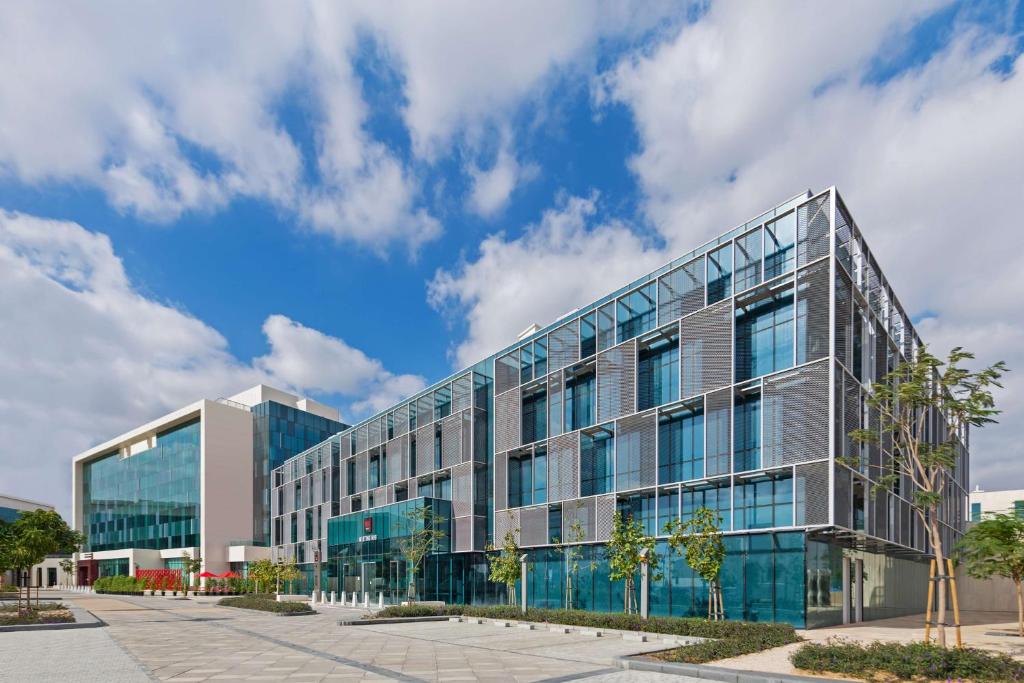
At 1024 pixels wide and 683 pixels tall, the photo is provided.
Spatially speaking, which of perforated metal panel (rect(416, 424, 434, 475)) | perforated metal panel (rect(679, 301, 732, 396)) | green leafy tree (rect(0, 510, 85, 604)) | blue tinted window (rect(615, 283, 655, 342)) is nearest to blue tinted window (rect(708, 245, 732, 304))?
perforated metal panel (rect(679, 301, 732, 396))

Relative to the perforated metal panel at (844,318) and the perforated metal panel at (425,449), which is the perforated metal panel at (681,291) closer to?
the perforated metal panel at (844,318)

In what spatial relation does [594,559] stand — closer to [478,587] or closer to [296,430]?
[478,587]

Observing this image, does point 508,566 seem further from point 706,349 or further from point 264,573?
point 264,573

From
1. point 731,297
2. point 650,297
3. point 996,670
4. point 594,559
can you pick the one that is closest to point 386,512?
point 594,559

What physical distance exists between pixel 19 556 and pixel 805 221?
126ft

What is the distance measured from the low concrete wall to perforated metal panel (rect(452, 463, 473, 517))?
31586 mm

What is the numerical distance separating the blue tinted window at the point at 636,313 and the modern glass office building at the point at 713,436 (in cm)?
10

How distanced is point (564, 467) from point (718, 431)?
1030cm

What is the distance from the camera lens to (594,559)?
35312mm

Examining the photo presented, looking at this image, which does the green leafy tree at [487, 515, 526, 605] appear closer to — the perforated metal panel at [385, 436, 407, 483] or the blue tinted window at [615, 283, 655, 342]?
the blue tinted window at [615, 283, 655, 342]

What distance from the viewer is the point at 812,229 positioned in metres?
28.3

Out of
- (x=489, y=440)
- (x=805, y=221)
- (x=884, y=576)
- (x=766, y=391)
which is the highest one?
(x=805, y=221)

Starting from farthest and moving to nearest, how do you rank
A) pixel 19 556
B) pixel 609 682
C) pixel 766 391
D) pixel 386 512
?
pixel 386 512, pixel 19 556, pixel 766 391, pixel 609 682

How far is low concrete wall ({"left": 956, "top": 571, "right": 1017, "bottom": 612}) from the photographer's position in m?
45.4
